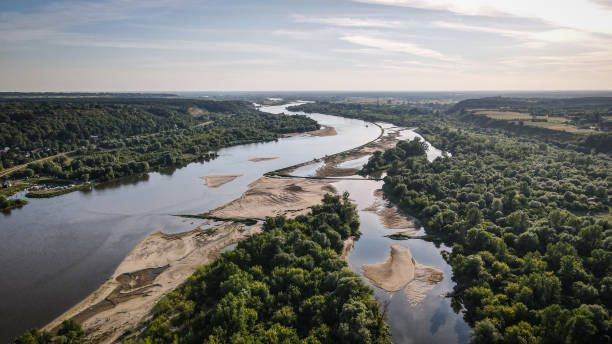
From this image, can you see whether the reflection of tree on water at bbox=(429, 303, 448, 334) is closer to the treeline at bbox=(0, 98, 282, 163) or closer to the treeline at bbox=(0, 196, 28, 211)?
the treeline at bbox=(0, 196, 28, 211)

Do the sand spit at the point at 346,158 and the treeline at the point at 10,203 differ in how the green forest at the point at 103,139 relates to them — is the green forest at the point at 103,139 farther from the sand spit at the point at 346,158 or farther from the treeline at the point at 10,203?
the sand spit at the point at 346,158

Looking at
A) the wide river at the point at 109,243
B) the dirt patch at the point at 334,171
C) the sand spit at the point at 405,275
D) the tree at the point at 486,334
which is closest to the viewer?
the tree at the point at 486,334

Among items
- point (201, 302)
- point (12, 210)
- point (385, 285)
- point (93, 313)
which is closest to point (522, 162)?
point (385, 285)

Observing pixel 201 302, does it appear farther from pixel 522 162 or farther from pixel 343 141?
pixel 343 141

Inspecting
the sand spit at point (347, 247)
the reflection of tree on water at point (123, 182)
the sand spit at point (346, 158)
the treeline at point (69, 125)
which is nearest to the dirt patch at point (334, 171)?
the sand spit at point (346, 158)

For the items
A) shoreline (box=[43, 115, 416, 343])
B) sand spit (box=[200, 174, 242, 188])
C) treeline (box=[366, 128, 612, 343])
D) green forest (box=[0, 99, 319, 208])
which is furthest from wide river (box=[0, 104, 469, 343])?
green forest (box=[0, 99, 319, 208])

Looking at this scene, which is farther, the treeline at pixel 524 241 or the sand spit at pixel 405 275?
the sand spit at pixel 405 275

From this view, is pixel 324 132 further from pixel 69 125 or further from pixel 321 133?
pixel 69 125
